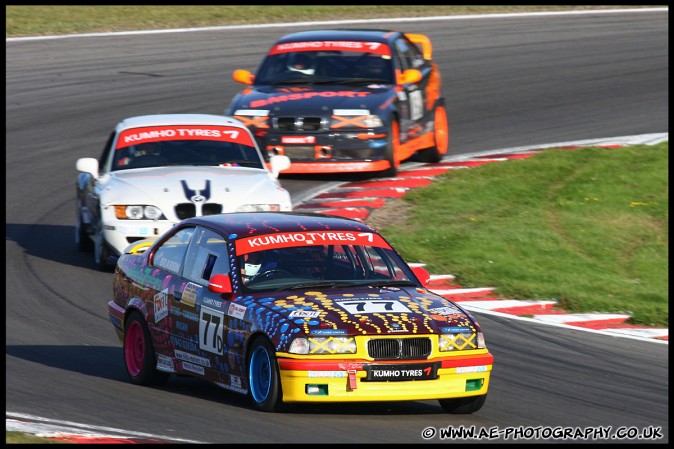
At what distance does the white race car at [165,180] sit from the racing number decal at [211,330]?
446 cm

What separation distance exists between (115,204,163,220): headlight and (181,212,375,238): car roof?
3783mm

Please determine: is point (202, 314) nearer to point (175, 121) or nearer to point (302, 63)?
point (175, 121)

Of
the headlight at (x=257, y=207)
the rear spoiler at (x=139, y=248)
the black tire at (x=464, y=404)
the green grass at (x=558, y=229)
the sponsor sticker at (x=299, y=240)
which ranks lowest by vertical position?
the green grass at (x=558, y=229)

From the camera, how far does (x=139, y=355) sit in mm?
10250

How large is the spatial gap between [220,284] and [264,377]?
73 centimetres

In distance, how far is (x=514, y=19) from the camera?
33125 millimetres

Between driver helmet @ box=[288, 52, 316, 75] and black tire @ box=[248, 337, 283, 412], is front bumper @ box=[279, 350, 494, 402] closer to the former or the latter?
black tire @ box=[248, 337, 283, 412]

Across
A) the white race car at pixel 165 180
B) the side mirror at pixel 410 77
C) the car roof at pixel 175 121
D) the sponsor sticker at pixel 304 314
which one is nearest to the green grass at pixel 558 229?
the side mirror at pixel 410 77

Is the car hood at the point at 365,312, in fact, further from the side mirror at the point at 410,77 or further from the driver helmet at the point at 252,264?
the side mirror at the point at 410,77

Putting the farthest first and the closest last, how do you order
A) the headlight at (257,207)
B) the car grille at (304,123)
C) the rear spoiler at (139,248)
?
the car grille at (304,123) < the headlight at (257,207) < the rear spoiler at (139,248)

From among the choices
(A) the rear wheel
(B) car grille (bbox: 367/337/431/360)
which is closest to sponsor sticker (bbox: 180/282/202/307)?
(B) car grille (bbox: 367/337/431/360)

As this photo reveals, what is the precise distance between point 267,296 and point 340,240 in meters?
0.82

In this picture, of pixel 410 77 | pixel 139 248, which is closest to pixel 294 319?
pixel 139 248

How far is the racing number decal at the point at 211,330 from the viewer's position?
921 centimetres
